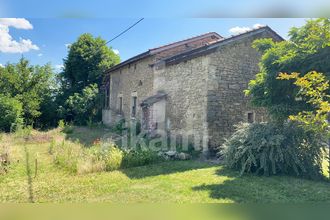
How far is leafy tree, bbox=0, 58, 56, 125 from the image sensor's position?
20203 mm

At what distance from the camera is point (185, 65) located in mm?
13602

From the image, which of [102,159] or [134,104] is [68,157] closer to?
[102,159]

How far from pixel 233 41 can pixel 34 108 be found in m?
13.8

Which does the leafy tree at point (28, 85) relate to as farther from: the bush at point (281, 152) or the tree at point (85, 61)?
the bush at point (281, 152)

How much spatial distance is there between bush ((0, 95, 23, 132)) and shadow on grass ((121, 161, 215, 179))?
11.2 meters

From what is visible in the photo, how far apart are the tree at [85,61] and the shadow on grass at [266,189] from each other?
16.0 meters

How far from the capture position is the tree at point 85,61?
22016 millimetres

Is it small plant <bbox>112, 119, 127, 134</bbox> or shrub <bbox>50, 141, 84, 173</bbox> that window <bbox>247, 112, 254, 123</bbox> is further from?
small plant <bbox>112, 119, 127, 134</bbox>

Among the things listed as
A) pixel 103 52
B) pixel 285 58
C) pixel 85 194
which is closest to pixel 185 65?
pixel 285 58

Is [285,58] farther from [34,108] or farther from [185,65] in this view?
[34,108]

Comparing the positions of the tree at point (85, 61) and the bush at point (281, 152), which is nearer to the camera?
the bush at point (281, 152)

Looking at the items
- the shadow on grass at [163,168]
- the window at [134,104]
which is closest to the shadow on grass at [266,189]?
the shadow on grass at [163,168]

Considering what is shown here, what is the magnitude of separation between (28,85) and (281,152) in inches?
738

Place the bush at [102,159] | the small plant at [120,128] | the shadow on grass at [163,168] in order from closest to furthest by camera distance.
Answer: the shadow on grass at [163,168], the bush at [102,159], the small plant at [120,128]
